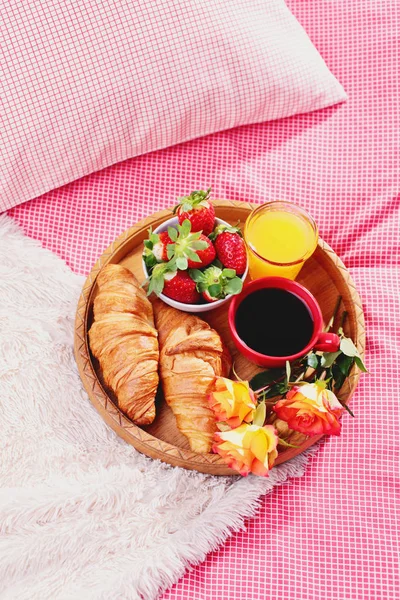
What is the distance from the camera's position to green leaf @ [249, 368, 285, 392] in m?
1.13

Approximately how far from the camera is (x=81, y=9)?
50.6 inches

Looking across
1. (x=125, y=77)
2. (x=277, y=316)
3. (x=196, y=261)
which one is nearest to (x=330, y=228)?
(x=277, y=316)

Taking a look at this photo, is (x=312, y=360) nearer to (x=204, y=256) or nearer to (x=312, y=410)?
(x=312, y=410)

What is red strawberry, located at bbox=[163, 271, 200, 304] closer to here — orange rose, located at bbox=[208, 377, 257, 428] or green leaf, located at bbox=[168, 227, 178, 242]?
green leaf, located at bbox=[168, 227, 178, 242]

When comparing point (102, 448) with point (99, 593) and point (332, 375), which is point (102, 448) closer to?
point (99, 593)

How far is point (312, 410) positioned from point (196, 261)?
335mm

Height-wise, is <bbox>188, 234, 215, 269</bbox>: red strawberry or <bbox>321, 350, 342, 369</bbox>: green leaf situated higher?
<bbox>188, 234, 215, 269</bbox>: red strawberry

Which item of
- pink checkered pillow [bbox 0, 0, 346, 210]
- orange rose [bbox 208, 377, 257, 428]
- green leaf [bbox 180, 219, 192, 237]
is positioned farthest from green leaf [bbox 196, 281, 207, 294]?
pink checkered pillow [bbox 0, 0, 346, 210]

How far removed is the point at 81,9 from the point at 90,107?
0.21 metres

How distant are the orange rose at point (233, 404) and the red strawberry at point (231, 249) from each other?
254 mm

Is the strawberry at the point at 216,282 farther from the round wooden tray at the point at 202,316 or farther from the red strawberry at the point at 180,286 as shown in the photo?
the round wooden tray at the point at 202,316

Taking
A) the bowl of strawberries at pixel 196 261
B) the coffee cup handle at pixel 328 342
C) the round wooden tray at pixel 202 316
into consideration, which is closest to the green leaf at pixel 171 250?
the bowl of strawberries at pixel 196 261

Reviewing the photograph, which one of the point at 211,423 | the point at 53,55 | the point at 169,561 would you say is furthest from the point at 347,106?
the point at 169,561

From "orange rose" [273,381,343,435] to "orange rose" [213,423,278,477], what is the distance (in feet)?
0.18
